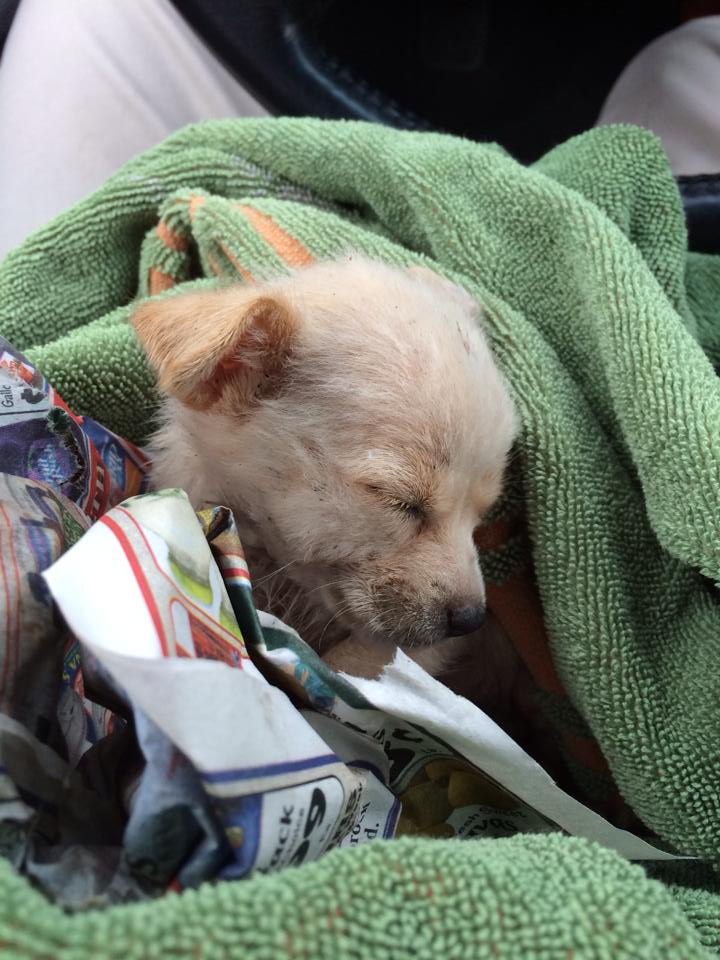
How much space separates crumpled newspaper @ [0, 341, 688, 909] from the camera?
62cm

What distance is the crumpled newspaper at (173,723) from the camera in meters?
0.62

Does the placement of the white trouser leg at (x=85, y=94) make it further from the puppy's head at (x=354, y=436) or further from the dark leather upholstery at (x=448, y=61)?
the puppy's head at (x=354, y=436)

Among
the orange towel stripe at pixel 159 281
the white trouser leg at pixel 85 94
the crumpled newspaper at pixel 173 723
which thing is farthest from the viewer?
the white trouser leg at pixel 85 94

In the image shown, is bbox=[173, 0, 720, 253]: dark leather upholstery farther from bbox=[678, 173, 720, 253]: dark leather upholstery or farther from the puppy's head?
the puppy's head

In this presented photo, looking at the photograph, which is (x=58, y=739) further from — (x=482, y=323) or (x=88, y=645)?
(x=482, y=323)

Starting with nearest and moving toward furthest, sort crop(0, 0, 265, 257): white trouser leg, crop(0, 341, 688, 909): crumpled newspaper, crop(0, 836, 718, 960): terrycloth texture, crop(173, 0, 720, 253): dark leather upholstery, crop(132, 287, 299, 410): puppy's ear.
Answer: crop(0, 836, 718, 960): terrycloth texture < crop(0, 341, 688, 909): crumpled newspaper < crop(132, 287, 299, 410): puppy's ear < crop(0, 0, 265, 257): white trouser leg < crop(173, 0, 720, 253): dark leather upholstery

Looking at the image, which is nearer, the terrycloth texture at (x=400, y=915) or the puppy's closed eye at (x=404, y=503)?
the terrycloth texture at (x=400, y=915)

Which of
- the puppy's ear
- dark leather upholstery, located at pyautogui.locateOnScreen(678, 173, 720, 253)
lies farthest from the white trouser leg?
dark leather upholstery, located at pyautogui.locateOnScreen(678, 173, 720, 253)

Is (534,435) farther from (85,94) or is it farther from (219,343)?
(85,94)

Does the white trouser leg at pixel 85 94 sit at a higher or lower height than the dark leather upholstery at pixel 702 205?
higher

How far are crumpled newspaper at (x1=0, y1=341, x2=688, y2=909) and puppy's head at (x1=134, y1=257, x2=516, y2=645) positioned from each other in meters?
0.16

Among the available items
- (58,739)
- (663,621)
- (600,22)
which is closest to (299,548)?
(58,739)

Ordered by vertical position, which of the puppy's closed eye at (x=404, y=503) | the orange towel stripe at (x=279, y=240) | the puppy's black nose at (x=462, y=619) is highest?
the orange towel stripe at (x=279, y=240)

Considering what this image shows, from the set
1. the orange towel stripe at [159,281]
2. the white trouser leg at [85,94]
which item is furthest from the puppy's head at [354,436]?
the white trouser leg at [85,94]
